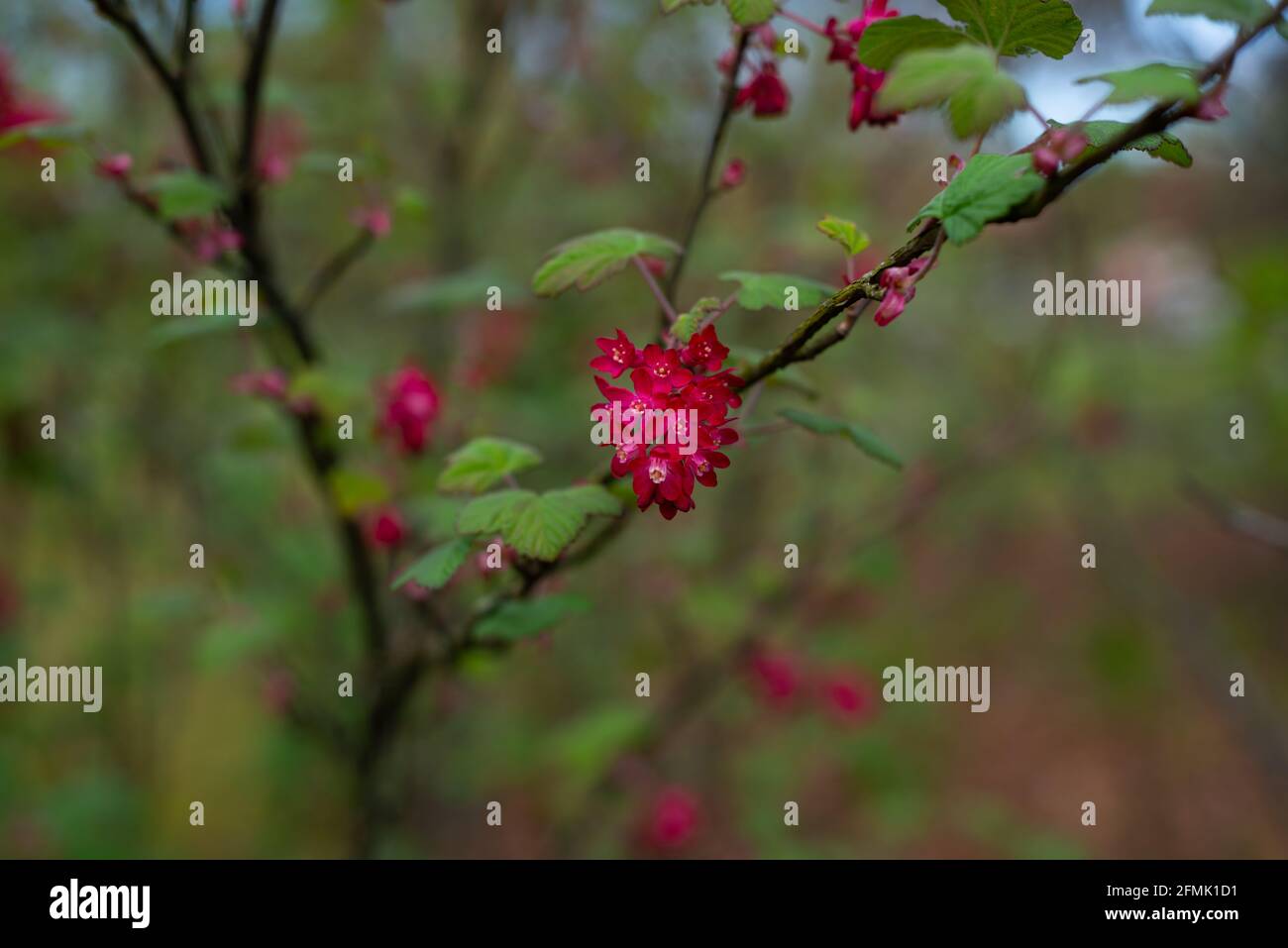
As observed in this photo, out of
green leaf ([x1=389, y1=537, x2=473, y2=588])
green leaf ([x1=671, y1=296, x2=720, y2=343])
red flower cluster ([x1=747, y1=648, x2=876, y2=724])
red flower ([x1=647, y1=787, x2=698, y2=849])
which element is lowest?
red flower ([x1=647, y1=787, x2=698, y2=849])

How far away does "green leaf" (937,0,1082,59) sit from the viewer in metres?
0.95

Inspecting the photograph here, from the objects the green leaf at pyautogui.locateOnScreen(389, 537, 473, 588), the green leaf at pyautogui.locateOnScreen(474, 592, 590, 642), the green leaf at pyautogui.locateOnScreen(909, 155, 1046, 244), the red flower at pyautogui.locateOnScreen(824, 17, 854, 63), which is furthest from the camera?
the green leaf at pyautogui.locateOnScreen(474, 592, 590, 642)

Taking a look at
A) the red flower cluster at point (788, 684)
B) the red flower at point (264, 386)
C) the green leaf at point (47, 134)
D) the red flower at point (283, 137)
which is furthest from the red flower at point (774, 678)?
the red flower at point (283, 137)

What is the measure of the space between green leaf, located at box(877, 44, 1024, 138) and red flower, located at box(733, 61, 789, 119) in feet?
1.45

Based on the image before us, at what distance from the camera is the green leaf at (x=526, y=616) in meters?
1.29

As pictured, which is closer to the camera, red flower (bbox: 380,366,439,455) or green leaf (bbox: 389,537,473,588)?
green leaf (bbox: 389,537,473,588)

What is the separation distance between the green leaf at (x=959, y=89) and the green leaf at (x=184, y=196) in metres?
1.07

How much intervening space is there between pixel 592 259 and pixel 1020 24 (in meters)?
0.54

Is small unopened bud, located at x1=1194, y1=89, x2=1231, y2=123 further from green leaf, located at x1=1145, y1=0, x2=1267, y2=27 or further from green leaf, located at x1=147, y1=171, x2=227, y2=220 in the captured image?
green leaf, located at x1=147, y1=171, x2=227, y2=220

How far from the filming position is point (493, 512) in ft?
3.52

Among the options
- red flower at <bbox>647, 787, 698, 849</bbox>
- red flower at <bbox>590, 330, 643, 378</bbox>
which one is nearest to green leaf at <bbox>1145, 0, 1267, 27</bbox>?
red flower at <bbox>590, 330, 643, 378</bbox>

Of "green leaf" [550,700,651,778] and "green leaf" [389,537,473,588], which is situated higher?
"green leaf" [389,537,473,588]

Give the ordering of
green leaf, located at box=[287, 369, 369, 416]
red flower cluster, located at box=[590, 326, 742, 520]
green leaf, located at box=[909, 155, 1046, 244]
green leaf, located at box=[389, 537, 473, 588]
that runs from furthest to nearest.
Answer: green leaf, located at box=[287, 369, 369, 416], green leaf, located at box=[389, 537, 473, 588], red flower cluster, located at box=[590, 326, 742, 520], green leaf, located at box=[909, 155, 1046, 244]
